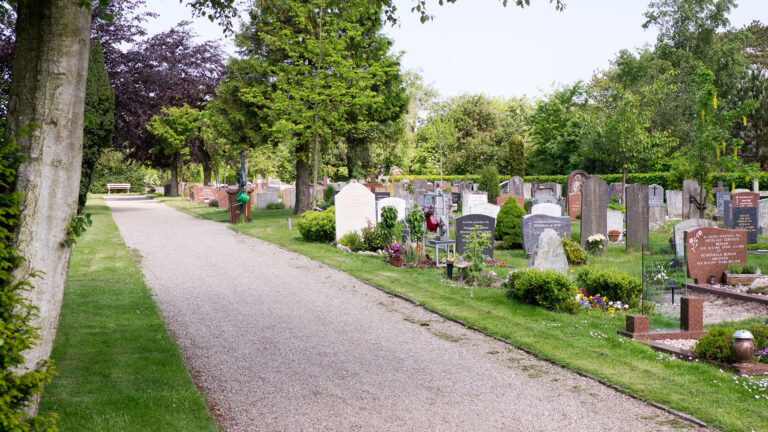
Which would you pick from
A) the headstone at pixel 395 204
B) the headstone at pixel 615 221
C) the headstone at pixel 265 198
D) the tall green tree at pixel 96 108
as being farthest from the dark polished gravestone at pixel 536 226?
the headstone at pixel 265 198

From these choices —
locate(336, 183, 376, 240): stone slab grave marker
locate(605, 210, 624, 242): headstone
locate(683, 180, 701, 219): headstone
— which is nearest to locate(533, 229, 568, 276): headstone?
locate(336, 183, 376, 240): stone slab grave marker

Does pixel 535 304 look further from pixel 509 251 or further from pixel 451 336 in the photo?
pixel 509 251

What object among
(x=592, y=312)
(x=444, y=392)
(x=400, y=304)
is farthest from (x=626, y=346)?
(x=400, y=304)

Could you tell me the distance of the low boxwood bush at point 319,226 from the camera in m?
17.3

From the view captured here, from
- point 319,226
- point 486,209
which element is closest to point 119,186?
point 319,226

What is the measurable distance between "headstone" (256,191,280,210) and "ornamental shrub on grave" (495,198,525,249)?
58.5 ft

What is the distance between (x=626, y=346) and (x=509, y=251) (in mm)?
8741

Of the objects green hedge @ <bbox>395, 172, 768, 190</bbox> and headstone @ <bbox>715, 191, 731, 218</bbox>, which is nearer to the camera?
headstone @ <bbox>715, 191, 731, 218</bbox>

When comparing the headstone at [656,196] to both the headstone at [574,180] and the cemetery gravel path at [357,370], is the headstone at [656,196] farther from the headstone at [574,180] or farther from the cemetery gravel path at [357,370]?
the cemetery gravel path at [357,370]

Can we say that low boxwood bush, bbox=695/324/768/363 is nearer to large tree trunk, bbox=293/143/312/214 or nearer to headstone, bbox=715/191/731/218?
headstone, bbox=715/191/731/218

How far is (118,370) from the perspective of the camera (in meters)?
6.24

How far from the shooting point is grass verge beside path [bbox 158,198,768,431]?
17.5 ft

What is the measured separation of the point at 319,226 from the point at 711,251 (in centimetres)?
990

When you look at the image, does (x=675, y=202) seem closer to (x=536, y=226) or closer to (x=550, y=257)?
(x=536, y=226)
